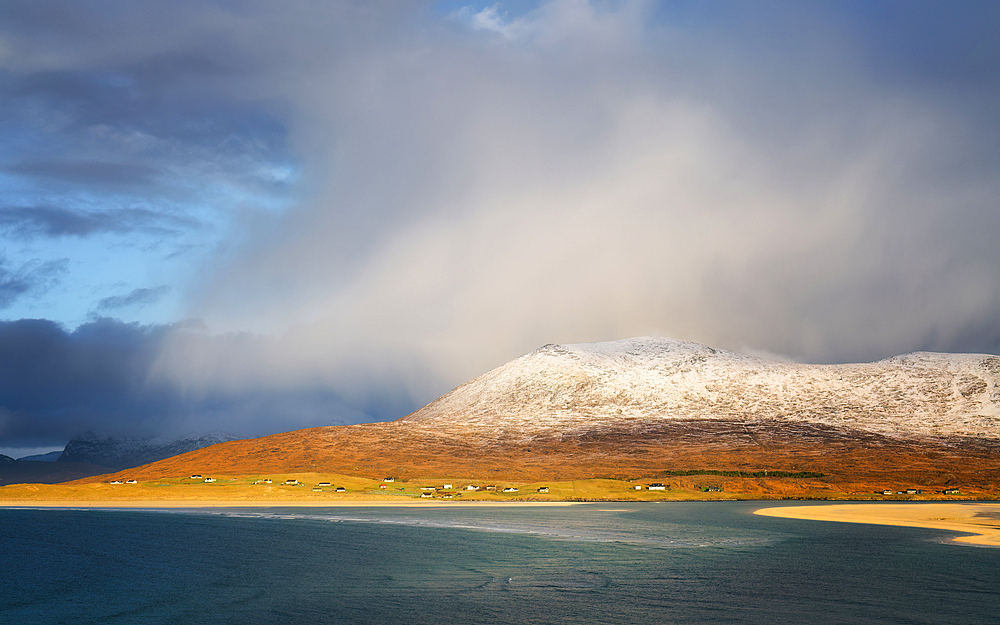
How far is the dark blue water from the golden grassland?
2353 inches

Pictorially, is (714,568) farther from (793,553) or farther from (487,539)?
(487,539)

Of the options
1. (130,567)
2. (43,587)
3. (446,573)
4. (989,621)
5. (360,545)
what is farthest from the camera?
(360,545)

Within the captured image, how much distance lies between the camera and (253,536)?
74188 millimetres

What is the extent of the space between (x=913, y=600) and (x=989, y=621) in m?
5.02

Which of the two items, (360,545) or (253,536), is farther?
(253,536)

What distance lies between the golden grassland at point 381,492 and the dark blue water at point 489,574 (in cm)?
5978

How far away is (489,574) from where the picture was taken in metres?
47.6

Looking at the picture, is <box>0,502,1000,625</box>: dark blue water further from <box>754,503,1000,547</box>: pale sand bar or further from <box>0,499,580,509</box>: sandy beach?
<box>0,499,580,509</box>: sandy beach

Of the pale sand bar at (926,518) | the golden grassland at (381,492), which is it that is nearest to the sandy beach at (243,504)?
the golden grassland at (381,492)

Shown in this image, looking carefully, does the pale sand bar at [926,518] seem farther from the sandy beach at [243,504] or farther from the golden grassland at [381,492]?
the sandy beach at [243,504]

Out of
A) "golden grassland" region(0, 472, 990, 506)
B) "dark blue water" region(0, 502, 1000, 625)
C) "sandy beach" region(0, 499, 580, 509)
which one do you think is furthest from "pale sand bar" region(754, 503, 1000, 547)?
"sandy beach" region(0, 499, 580, 509)

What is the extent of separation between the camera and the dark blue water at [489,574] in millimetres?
35875

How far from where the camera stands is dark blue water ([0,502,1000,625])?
118ft

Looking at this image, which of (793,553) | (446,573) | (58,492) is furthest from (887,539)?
(58,492)
